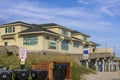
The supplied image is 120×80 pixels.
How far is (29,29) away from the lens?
5488cm

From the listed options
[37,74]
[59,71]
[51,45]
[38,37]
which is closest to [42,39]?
[38,37]

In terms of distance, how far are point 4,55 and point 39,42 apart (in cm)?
809

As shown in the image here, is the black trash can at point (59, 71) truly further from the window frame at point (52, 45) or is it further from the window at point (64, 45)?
the window at point (64, 45)

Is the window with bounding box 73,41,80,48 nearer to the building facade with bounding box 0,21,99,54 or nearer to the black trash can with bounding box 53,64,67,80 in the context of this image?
the building facade with bounding box 0,21,99,54

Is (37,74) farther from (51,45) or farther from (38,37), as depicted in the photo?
(51,45)

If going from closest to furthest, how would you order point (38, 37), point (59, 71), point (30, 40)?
point (59, 71), point (38, 37), point (30, 40)

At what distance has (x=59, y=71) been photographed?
2444cm

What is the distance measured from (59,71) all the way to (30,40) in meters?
28.8

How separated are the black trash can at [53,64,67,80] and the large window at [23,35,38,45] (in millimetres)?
27360

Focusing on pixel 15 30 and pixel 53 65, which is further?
pixel 15 30

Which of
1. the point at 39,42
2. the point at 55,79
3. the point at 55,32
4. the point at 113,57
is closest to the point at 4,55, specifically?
the point at 39,42

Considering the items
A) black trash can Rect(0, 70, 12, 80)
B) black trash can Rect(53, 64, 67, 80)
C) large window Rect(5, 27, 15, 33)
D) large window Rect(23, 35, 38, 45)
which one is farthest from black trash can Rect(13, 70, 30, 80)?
large window Rect(5, 27, 15, 33)

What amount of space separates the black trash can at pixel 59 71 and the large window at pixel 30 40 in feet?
89.8

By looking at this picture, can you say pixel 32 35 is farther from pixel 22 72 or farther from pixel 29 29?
pixel 22 72
